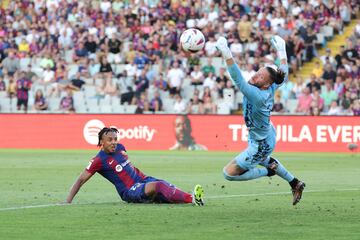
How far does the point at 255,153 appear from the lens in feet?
51.5

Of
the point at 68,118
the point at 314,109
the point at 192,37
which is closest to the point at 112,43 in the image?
the point at 68,118

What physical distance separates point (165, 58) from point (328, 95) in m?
7.14

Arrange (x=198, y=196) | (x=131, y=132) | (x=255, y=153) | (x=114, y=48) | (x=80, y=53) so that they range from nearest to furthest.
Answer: (x=198, y=196)
(x=255, y=153)
(x=131, y=132)
(x=114, y=48)
(x=80, y=53)

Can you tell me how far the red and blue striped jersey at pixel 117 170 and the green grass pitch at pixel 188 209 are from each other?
0.34 m

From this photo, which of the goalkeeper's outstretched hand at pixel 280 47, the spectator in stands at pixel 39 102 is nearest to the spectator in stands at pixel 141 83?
the spectator in stands at pixel 39 102

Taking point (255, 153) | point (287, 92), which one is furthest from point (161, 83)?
point (255, 153)

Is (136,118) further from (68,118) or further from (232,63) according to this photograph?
(232,63)

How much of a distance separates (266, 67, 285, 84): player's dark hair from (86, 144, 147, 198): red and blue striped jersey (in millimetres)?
2369

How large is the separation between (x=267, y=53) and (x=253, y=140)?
23.5m

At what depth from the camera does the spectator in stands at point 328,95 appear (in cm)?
3656

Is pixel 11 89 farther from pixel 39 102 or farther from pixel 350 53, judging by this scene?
pixel 350 53

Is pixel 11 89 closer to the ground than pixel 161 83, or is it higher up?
closer to the ground

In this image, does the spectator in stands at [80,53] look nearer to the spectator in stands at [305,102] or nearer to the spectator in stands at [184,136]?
the spectator in stands at [184,136]

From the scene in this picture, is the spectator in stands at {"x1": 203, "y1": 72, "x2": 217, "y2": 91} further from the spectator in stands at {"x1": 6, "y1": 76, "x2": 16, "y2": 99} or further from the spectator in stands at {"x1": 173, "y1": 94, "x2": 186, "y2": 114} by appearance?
the spectator in stands at {"x1": 6, "y1": 76, "x2": 16, "y2": 99}
